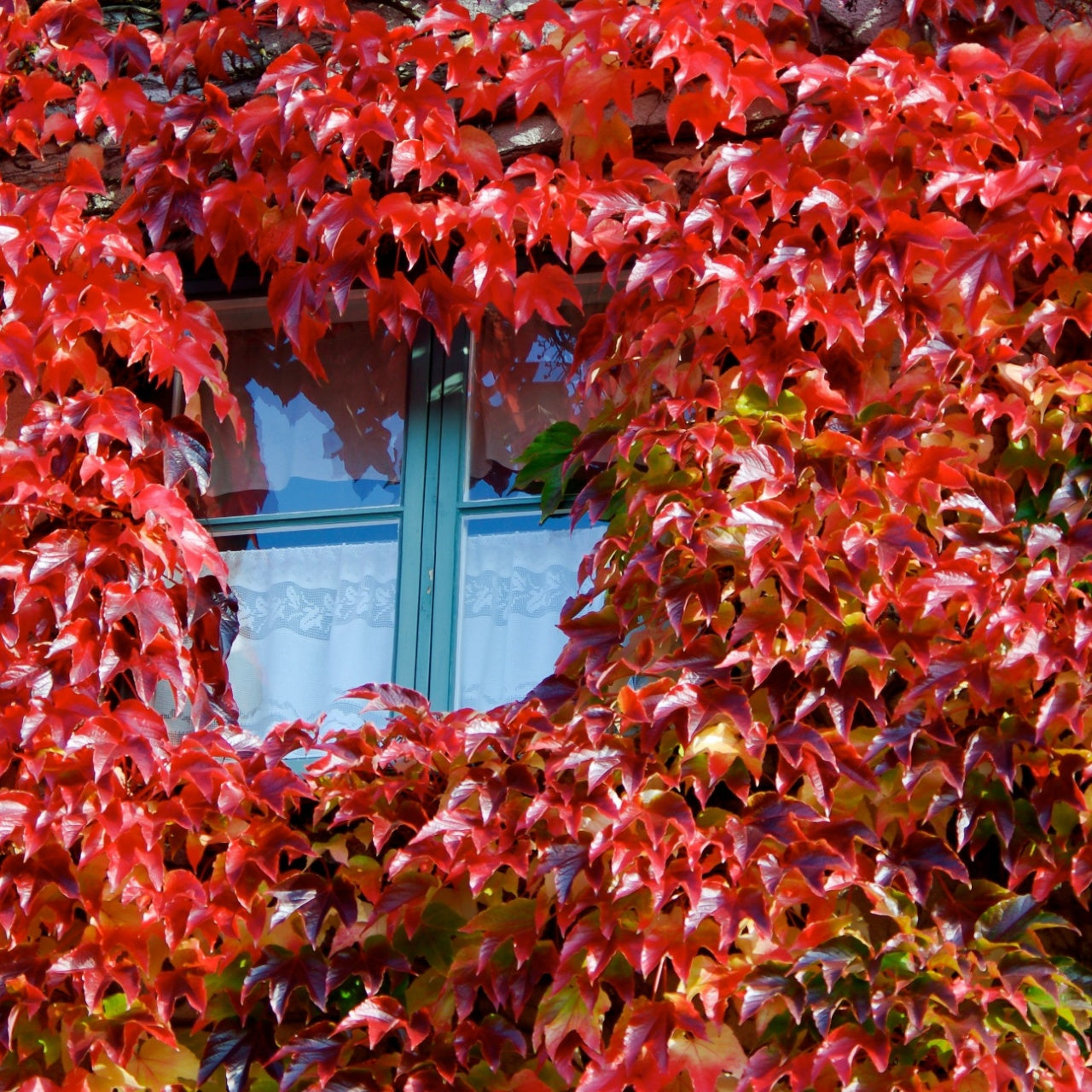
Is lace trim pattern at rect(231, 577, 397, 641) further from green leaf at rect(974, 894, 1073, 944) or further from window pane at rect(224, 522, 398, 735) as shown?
green leaf at rect(974, 894, 1073, 944)

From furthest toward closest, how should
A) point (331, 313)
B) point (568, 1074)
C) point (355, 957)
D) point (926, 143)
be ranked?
1. point (331, 313)
2. point (926, 143)
3. point (355, 957)
4. point (568, 1074)

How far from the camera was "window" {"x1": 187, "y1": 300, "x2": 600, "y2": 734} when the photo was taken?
320 centimetres

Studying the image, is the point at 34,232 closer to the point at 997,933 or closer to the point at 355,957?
the point at 355,957

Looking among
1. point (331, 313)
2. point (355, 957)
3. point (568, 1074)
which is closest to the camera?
point (568, 1074)

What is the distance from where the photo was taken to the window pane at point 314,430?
3.42 metres

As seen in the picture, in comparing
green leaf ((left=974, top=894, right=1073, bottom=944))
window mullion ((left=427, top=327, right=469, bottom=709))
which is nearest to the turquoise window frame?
window mullion ((left=427, top=327, right=469, bottom=709))

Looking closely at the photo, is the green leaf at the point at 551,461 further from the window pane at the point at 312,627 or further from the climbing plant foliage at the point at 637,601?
the window pane at the point at 312,627

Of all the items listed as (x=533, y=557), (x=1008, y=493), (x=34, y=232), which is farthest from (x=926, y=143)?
(x=34, y=232)

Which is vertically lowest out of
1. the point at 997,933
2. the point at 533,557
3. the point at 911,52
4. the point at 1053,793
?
the point at 997,933

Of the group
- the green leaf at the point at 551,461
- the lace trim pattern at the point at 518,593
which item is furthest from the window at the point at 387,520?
the green leaf at the point at 551,461

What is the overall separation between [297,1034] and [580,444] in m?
1.11

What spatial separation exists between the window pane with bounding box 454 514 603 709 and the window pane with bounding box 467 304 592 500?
10cm

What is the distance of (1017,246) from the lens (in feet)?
9.19

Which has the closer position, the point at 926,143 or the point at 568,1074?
the point at 568,1074
